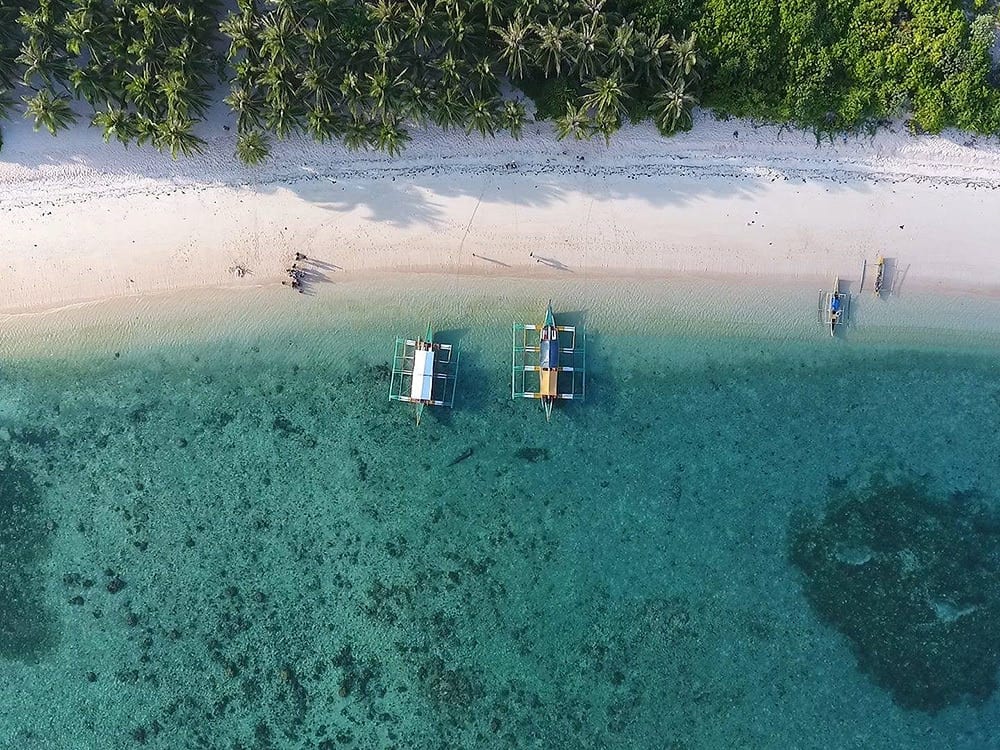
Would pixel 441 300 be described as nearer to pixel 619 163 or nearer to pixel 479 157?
pixel 479 157

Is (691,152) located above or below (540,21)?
below

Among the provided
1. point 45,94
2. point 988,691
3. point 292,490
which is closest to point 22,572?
point 292,490

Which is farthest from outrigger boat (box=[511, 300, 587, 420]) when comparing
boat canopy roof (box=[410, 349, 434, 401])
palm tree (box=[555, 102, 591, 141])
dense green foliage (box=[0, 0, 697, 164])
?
dense green foliage (box=[0, 0, 697, 164])

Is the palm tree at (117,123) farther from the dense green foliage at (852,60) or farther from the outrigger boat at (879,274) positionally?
the outrigger boat at (879,274)

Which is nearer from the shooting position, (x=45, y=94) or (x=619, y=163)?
→ (x=45, y=94)

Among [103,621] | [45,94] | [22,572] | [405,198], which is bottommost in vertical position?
[103,621]

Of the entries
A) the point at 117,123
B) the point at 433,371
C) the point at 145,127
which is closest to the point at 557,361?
the point at 433,371
